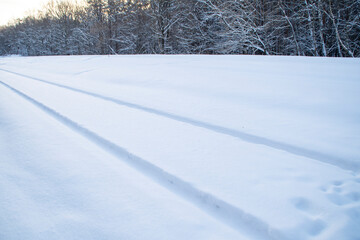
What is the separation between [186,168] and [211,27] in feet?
44.8

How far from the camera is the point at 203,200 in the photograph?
3.30 feet

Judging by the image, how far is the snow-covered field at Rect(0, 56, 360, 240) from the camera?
2.81 feet

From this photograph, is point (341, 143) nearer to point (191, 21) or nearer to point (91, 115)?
point (91, 115)

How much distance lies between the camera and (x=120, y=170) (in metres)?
1.25

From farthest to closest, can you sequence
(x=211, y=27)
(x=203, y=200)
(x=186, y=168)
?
(x=211, y=27), (x=186, y=168), (x=203, y=200)

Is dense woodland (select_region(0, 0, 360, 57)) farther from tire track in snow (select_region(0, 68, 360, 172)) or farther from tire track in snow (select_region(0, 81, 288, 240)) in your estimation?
tire track in snow (select_region(0, 81, 288, 240))

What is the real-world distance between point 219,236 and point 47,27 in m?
38.4

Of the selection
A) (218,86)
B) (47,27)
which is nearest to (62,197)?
(218,86)

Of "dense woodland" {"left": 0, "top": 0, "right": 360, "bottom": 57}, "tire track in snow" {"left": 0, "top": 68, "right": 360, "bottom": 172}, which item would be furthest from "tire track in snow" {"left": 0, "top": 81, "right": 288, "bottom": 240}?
"dense woodland" {"left": 0, "top": 0, "right": 360, "bottom": 57}

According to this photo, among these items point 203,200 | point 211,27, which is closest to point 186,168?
point 203,200

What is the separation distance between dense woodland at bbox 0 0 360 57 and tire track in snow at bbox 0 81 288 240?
373 inches

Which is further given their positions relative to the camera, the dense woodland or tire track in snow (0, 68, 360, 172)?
the dense woodland

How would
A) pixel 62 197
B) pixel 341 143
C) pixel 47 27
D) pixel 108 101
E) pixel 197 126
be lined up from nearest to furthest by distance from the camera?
1. pixel 62 197
2. pixel 341 143
3. pixel 197 126
4. pixel 108 101
5. pixel 47 27

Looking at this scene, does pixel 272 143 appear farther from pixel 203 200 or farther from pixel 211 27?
pixel 211 27
